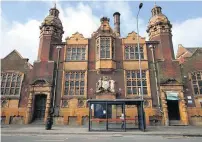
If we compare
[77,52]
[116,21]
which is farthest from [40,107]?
[116,21]

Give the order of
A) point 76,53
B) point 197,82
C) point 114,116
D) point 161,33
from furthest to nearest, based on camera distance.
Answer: point 161,33
point 76,53
point 197,82
point 114,116

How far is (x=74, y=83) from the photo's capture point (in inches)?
977

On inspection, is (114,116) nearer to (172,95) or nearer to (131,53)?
(172,95)

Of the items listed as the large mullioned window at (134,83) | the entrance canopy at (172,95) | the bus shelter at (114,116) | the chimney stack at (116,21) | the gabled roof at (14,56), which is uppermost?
the chimney stack at (116,21)

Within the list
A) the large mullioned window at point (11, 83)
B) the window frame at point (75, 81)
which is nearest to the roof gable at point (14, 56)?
the large mullioned window at point (11, 83)

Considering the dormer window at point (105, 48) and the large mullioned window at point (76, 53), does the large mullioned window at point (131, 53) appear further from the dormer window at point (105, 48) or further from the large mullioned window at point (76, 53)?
the large mullioned window at point (76, 53)

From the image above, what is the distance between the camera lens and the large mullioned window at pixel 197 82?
24.3 meters

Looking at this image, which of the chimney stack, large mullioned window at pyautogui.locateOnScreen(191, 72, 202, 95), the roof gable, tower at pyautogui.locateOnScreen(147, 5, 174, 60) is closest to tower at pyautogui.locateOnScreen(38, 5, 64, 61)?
the roof gable

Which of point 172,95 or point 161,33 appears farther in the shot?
point 161,33

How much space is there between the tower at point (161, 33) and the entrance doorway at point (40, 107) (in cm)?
1714

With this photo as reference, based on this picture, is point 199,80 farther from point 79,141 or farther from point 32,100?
point 32,100

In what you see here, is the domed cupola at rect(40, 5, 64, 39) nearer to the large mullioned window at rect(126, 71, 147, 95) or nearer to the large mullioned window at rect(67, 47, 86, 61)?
the large mullioned window at rect(67, 47, 86, 61)

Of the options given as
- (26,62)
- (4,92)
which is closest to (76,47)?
(26,62)

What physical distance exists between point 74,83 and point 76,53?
4570 millimetres
